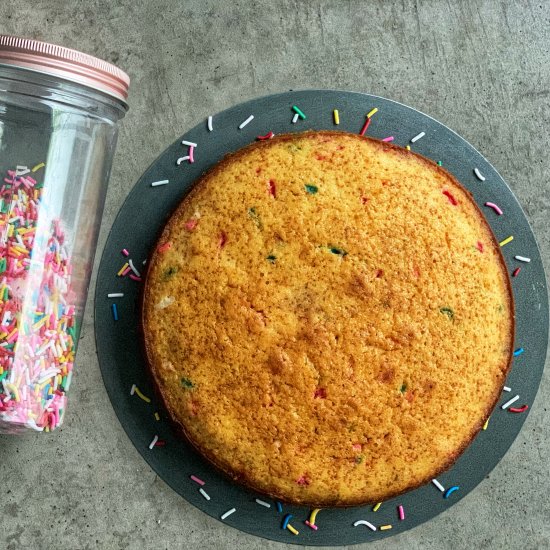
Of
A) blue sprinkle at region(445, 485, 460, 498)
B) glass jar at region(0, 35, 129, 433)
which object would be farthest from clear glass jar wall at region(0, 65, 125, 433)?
blue sprinkle at region(445, 485, 460, 498)

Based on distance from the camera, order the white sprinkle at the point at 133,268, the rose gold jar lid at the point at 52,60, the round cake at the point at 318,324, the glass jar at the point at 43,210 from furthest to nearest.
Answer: the white sprinkle at the point at 133,268
the round cake at the point at 318,324
the glass jar at the point at 43,210
the rose gold jar lid at the point at 52,60

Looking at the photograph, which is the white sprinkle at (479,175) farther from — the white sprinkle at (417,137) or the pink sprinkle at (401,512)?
the pink sprinkle at (401,512)

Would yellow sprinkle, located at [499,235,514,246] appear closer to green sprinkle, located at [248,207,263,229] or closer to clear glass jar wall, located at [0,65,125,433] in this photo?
green sprinkle, located at [248,207,263,229]

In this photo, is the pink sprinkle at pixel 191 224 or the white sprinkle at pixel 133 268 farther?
the white sprinkle at pixel 133 268

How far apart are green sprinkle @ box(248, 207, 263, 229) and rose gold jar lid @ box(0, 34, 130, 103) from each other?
1.65 feet

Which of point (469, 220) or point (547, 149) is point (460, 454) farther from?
point (547, 149)

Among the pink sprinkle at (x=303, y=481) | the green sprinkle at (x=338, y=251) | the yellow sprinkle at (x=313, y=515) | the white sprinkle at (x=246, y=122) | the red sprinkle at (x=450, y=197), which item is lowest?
the yellow sprinkle at (x=313, y=515)

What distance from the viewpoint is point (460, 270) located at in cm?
204

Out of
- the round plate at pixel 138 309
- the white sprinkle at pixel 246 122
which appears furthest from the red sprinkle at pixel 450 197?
the white sprinkle at pixel 246 122

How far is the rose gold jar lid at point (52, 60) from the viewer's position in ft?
5.88

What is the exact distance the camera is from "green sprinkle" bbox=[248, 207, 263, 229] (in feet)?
6.65

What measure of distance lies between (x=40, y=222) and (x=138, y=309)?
0.40 m

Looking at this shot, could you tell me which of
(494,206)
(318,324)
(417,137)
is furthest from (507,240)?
(318,324)

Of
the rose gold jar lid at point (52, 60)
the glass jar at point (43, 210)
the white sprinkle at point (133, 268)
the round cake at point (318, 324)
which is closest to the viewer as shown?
the rose gold jar lid at point (52, 60)
